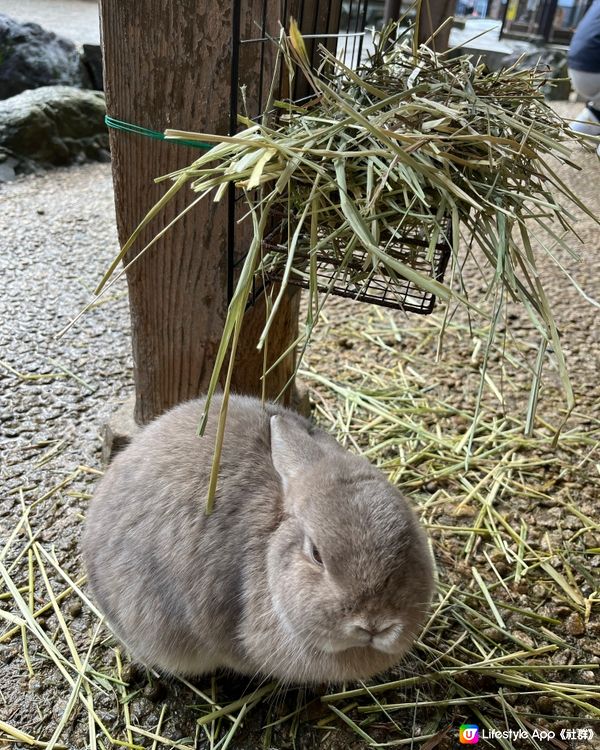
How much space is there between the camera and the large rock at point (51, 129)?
22.6 ft

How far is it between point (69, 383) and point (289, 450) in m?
2.07

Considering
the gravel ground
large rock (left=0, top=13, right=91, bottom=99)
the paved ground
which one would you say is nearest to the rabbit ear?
the gravel ground

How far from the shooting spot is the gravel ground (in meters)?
2.33

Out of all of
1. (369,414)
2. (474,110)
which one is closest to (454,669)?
(369,414)

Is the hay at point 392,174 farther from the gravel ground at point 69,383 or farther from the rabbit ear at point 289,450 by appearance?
the gravel ground at point 69,383

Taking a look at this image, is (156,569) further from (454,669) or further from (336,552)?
(454,669)

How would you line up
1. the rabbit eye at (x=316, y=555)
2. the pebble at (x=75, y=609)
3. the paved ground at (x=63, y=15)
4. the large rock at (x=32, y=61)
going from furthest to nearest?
1. the paved ground at (x=63, y=15)
2. the large rock at (x=32, y=61)
3. the pebble at (x=75, y=609)
4. the rabbit eye at (x=316, y=555)

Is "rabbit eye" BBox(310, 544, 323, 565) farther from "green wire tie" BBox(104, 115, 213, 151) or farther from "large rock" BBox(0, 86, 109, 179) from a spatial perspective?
"large rock" BBox(0, 86, 109, 179)

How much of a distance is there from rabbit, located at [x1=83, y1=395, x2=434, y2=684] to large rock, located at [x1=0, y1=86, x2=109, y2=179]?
18.2ft

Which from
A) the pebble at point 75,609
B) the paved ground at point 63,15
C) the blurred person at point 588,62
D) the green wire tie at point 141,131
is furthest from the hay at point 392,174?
the paved ground at point 63,15

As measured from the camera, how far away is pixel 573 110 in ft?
37.7

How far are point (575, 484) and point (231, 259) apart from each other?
2171mm

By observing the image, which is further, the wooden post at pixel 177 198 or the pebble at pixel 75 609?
the pebble at pixel 75 609

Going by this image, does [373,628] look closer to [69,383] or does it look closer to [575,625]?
[575,625]
